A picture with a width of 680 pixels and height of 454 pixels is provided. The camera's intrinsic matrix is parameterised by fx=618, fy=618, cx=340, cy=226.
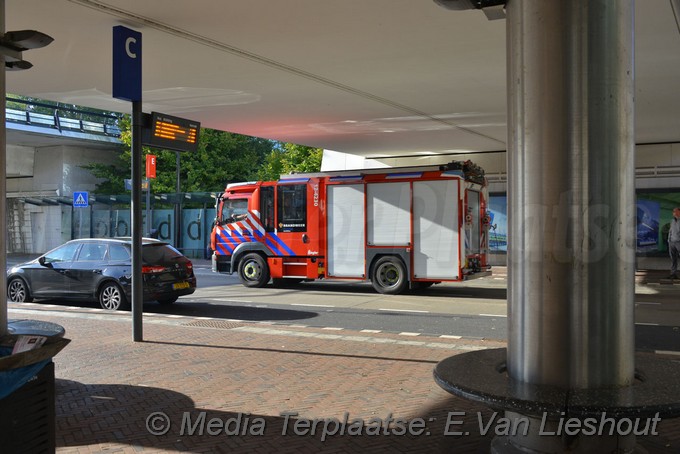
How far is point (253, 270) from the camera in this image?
1739 cm

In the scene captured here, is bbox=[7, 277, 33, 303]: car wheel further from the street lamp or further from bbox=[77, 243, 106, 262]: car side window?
the street lamp

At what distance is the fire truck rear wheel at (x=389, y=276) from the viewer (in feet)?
50.1

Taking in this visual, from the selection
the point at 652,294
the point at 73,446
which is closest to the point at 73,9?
the point at 73,446

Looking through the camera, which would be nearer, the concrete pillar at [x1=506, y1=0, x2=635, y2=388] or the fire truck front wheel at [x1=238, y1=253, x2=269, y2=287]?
the concrete pillar at [x1=506, y1=0, x2=635, y2=388]

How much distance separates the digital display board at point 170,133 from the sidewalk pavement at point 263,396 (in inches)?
111

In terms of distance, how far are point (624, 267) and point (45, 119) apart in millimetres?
32883

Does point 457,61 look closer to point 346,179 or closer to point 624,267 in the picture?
point 346,179

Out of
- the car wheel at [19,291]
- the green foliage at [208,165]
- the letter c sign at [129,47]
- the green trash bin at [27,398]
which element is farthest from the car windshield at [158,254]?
the green foliage at [208,165]

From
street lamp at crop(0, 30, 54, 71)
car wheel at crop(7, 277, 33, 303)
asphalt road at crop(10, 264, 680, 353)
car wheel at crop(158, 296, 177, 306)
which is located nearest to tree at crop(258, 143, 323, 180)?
asphalt road at crop(10, 264, 680, 353)

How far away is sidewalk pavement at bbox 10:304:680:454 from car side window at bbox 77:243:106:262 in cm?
423

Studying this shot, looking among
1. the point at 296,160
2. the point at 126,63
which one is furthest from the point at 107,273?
the point at 296,160

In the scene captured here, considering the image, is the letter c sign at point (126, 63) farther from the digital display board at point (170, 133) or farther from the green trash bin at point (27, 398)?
the green trash bin at point (27, 398)

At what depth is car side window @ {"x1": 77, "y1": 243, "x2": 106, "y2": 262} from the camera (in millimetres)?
13195

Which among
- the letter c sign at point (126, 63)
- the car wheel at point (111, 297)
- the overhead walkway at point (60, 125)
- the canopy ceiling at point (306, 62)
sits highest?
the overhead walkway at point (60, 125)
